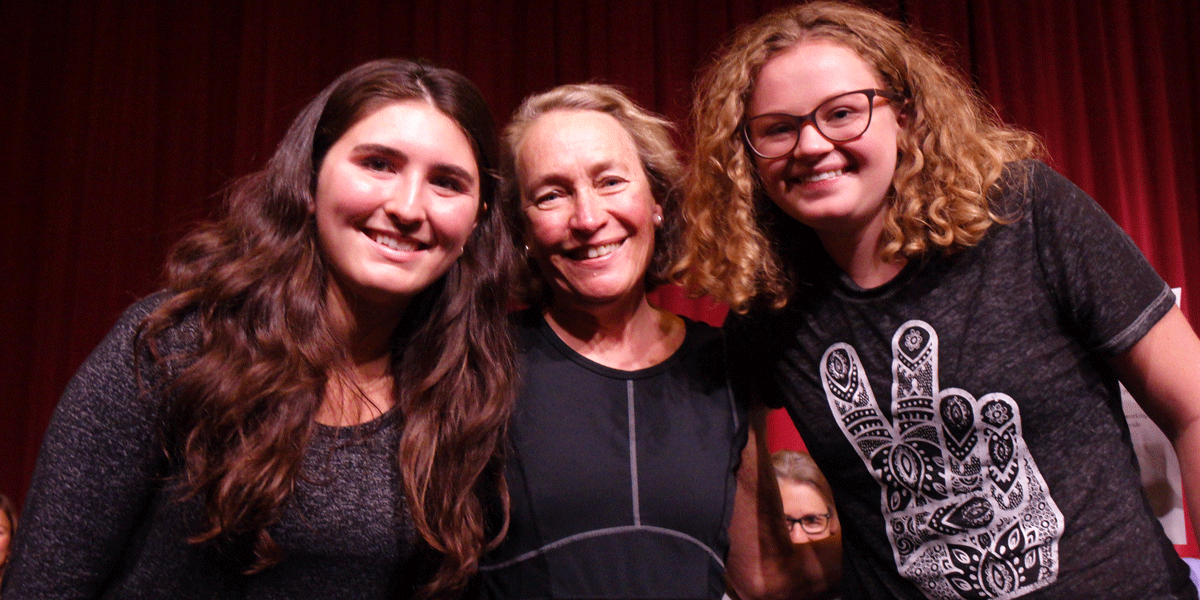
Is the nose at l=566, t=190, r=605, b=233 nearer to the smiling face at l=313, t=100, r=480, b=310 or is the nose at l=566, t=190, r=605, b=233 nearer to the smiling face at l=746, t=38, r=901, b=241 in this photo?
the smiling face at l=313, t=100, r=480, b=310

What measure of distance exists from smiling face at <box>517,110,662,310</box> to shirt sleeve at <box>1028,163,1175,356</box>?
0.82 meters

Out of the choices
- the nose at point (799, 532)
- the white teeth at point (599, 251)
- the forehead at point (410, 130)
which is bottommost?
the nose at point (799, 532)

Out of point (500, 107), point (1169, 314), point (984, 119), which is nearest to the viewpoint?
point (1169, 314)

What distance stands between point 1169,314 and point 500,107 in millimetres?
3614

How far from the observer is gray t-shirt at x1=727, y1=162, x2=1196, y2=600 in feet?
3.98

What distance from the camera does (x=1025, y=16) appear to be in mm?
4016

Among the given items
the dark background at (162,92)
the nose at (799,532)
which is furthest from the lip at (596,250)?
the dark background at (162,92)

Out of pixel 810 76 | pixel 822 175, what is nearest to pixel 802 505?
pixel 822 175

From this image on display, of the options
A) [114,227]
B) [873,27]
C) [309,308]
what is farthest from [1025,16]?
[114,227]

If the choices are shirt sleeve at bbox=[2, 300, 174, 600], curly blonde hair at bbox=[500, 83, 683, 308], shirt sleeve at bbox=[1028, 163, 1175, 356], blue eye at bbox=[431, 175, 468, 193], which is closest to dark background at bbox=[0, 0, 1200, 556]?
curly blonde hair at bbox=[500, 83, 683, 308]

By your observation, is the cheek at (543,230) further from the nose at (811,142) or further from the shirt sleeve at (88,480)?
the shirt sleeve at (88,480)

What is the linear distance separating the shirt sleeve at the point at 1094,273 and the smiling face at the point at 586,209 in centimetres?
82

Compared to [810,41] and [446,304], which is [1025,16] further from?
[446,304]

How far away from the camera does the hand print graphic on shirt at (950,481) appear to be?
124cm
